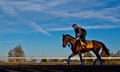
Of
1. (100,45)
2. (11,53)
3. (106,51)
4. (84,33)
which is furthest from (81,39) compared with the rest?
(11,53)

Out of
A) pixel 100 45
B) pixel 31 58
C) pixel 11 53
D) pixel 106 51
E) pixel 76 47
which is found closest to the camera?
pixel 76 47

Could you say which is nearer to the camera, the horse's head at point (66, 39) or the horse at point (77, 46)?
the horse at point (77, 46)

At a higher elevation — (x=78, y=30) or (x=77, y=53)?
(x=78, y=30)

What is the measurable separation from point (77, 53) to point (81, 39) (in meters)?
1.04

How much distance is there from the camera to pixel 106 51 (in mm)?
27688

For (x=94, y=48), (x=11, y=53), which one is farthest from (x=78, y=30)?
(x=11, y=53)

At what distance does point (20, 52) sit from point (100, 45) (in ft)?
216

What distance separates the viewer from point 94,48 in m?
25.4

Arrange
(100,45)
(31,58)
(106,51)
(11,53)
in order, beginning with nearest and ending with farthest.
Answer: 1. (100,45)
2. (106,51)
3. (31,58)
4. (11,53)

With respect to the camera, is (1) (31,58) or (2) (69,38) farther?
(1) (31,58)

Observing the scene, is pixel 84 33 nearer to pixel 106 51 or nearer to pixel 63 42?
pixel 63 42

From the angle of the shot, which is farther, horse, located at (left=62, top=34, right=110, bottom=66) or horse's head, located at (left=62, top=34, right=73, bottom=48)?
horse's head, located at (left=62, top=34, right=73, bottom=48)

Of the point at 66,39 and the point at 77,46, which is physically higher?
the point at 66,39

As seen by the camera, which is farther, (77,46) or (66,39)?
(66,39)
